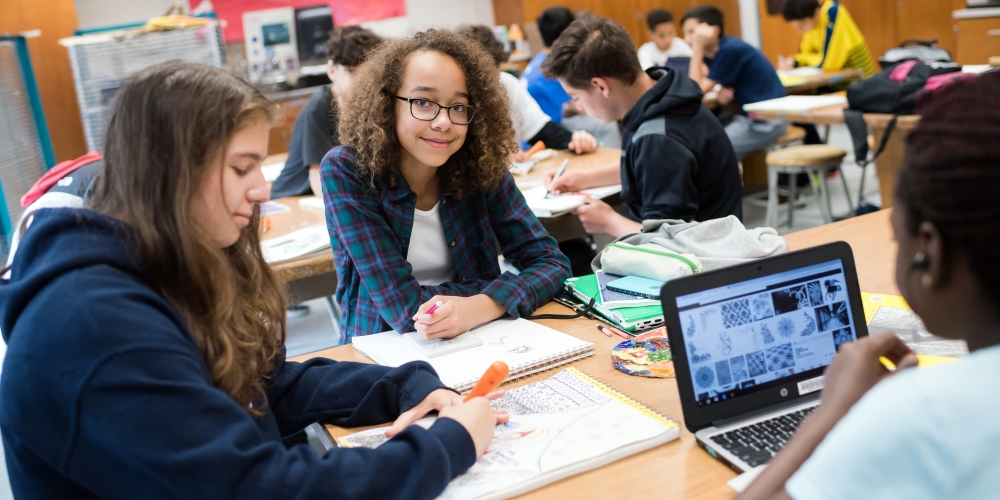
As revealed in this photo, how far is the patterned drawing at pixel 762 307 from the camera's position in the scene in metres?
0.97

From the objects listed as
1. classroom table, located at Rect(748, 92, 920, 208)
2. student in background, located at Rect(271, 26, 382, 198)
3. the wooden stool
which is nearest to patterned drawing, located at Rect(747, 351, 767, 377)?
student in background, located at Rect(271, 26, 382, 198)

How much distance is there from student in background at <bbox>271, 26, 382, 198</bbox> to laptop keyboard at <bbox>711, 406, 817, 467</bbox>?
6.64ft

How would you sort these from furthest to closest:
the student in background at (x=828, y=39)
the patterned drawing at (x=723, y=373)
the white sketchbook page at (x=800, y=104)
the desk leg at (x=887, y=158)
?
1. the student in background at (x=828, y=39)
2. the white sketchbook page at (x=800, y=104)
3. the desk leg at (x=887, y=158)
4. the patterned drawing at (x=723, y=373)

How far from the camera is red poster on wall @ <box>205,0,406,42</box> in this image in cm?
643

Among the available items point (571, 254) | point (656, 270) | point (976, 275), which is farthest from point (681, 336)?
point (571, 254)

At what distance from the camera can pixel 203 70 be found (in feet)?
2.98

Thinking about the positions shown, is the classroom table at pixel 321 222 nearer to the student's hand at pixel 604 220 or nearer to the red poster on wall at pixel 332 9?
the student's hand at pixel 604 220

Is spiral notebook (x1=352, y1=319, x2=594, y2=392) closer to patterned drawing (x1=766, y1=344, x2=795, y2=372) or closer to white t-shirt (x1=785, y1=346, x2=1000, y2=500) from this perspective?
patterned drawing (x1=766, y1=344, x2=795, y2=372)

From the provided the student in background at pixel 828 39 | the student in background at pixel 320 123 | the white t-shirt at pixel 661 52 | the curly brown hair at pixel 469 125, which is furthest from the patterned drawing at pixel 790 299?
the white t-shirt at pixel 661 52

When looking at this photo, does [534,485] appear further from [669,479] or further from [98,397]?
[98,397]

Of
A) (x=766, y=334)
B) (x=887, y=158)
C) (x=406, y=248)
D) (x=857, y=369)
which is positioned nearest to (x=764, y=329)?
(x=766, y=334)

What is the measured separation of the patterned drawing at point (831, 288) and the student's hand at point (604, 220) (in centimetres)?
104

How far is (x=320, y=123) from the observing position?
281cm

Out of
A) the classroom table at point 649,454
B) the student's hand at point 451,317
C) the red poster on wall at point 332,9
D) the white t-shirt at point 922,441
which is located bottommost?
the classroom table at point 649,454
